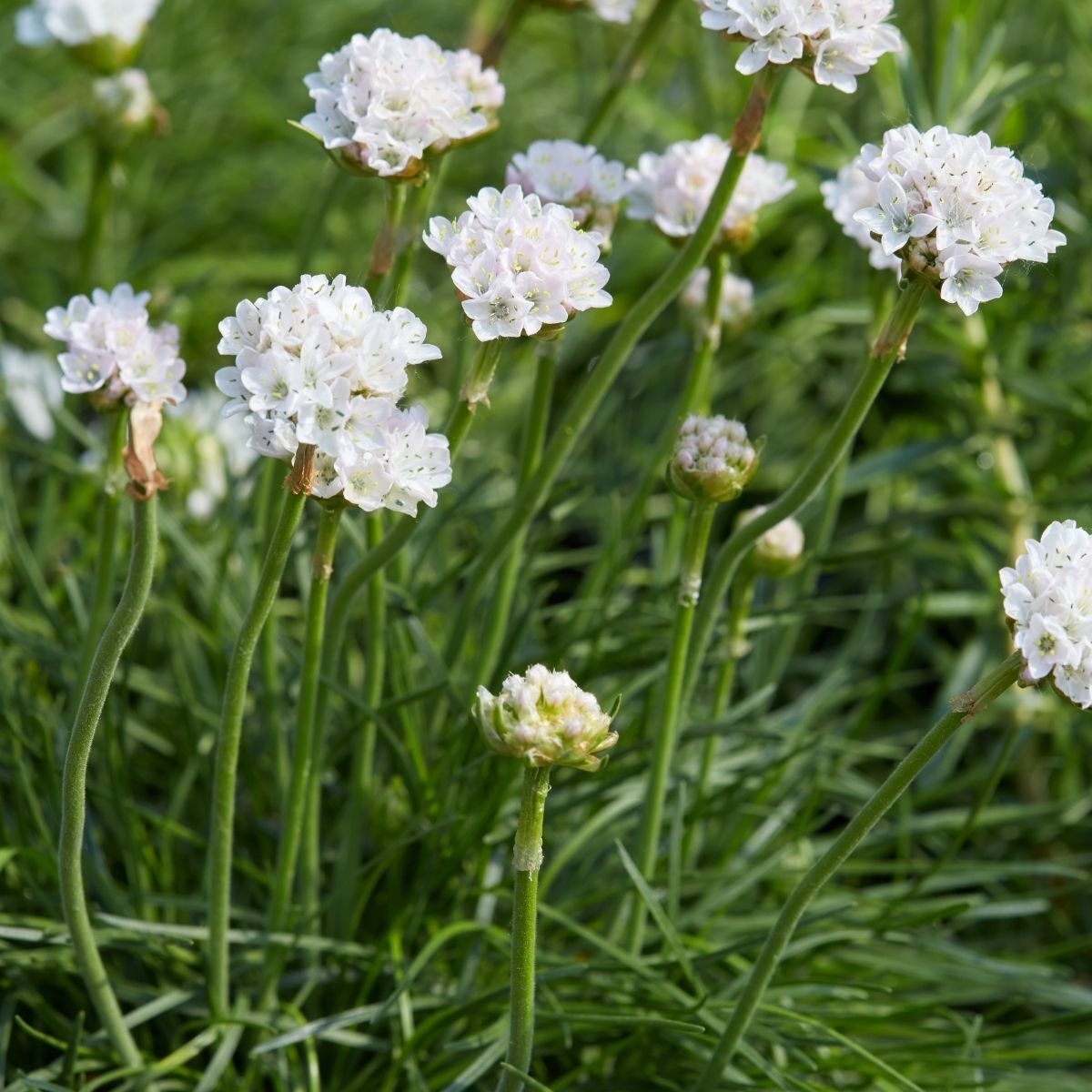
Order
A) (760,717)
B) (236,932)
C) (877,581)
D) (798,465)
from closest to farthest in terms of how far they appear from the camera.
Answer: (236,932) < (760,717) < (877,581) < (798,465)

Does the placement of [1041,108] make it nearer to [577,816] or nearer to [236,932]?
[577,816]

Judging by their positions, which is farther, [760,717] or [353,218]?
[353,218]

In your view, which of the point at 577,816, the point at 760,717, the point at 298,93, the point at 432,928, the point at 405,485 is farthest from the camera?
the point at 298,93

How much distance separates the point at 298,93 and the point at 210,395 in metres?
1.32

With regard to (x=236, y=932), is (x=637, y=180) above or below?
above

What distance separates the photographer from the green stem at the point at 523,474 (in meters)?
1.83

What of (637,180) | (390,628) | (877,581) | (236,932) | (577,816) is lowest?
(236,932)

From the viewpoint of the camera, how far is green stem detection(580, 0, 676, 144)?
2.12 metres

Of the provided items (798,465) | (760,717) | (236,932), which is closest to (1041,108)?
(798,465)

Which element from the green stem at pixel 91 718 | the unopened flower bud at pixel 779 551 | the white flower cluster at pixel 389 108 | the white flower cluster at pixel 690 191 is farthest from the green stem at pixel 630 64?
the green stem at pixel 91 718

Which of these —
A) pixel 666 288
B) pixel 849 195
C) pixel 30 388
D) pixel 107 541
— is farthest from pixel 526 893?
pixel 30 388

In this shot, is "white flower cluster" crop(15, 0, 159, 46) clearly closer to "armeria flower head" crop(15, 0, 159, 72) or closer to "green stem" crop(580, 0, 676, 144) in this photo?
"armeria flower head" crop(15, 0, 159, 72)

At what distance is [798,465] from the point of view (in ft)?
10.5

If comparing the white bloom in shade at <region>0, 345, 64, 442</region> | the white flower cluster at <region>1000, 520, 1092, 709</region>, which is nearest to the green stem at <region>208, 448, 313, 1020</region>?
the white flower cluster at <region>1000, 520, 1092, 709</region>
